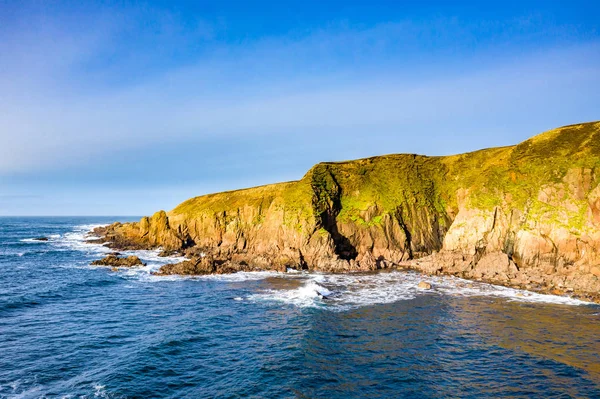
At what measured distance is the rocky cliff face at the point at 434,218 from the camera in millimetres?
55969

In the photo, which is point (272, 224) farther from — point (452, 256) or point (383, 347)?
point (383, 347)

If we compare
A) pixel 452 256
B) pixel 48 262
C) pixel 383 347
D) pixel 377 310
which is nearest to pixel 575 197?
pixel 452 256

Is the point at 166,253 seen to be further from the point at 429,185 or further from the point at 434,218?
the point at 429,185

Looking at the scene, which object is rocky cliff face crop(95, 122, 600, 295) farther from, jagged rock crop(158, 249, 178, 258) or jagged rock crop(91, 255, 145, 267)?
jagged rock crop(91, 255, 145, 267)

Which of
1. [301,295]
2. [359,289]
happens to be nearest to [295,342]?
[301,295]

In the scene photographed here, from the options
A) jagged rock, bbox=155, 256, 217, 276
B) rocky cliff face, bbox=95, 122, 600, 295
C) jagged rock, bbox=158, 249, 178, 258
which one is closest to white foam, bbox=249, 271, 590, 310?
rocky cliff face, bbox=95, 122, 600, 295

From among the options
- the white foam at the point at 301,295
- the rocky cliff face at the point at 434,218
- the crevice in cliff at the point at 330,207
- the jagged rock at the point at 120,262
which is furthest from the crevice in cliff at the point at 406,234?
the jagged rock at the point at 120,262

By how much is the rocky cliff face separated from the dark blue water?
39.4 feet

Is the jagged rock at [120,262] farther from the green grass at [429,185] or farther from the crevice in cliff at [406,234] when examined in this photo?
the crevice in cliff at [406,234]

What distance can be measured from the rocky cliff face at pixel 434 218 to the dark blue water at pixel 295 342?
1202 cm

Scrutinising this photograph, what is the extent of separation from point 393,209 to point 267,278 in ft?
103

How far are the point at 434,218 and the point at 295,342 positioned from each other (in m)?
53.9

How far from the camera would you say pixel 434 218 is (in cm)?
7788

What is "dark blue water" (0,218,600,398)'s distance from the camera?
2509 centimetres
